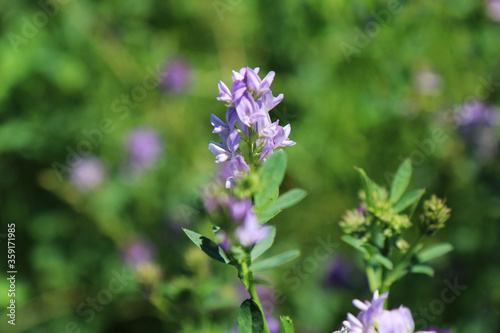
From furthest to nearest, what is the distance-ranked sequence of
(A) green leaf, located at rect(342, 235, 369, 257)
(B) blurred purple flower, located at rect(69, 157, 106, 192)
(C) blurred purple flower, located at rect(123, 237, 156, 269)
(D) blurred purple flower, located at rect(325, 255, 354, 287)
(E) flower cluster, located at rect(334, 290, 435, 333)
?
(B) blurred purple flower, located at rect(69, 157, 106, 192)
(C) blurred purple flower, located at rect(123, 237, 156, 269)
(D) blurred purple flower, located at rect(325, 255, 354, 287)
(A) green leaf, located at rect(342, 235, 369, 257)
(E) flower cluster, located at rect(334, 290, 435, 333)

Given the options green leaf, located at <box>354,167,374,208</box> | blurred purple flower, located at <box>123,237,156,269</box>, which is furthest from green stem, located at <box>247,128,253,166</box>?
blurred purple flower, located at <box>123,237,156,269</box>

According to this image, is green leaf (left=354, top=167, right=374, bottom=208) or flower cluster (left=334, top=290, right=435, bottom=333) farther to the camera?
green leaf (left=354, top=167, right=374, bottom=208)

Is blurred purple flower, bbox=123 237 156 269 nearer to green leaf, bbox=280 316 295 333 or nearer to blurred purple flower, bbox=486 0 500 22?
green leaf, bbox=280 316 295 333

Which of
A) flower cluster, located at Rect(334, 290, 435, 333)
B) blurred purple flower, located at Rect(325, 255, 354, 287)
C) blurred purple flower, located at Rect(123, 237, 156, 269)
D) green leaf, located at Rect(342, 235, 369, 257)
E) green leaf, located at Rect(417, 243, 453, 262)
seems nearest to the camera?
flower cluster, located at Rect(334, 290, 435, 333)

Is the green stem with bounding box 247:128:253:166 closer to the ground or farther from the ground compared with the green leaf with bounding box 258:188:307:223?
farther from the ground

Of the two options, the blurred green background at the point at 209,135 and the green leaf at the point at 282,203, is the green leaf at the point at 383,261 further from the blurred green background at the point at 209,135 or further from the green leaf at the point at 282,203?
the blurred green background at the point at 209,135

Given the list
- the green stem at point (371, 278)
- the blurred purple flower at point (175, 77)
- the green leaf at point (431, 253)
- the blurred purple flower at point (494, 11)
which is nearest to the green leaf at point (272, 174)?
the green stem at point (371, 278)
